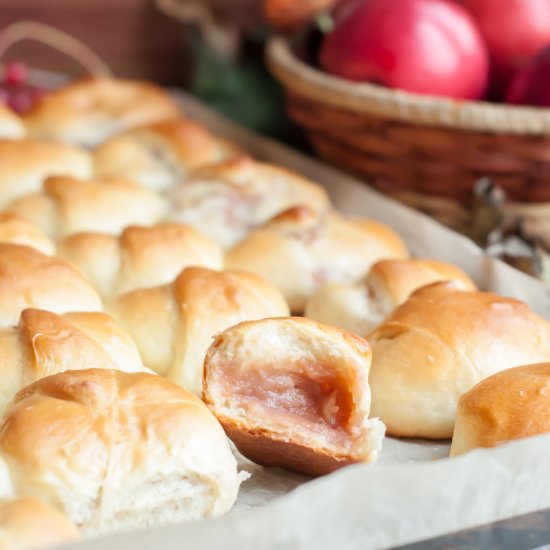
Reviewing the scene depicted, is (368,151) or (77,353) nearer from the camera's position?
(77,353)

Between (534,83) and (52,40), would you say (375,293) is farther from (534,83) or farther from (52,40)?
(52,40)

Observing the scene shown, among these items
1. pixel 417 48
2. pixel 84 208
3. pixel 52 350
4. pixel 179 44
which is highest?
pixel 417 48

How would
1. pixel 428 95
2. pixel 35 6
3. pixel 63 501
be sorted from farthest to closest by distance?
1. pixel 35 6
2. pixel 428 95
3. pixel 63 501

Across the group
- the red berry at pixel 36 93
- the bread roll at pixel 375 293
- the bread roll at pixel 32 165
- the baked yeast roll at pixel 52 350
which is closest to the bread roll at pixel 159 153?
the bread roll at pixel 32 165

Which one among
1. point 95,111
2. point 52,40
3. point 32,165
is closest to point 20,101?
point 95,111

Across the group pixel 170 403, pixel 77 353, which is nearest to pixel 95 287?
pixel 77 353

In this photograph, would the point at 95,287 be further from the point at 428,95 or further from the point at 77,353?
the point at 428,95
